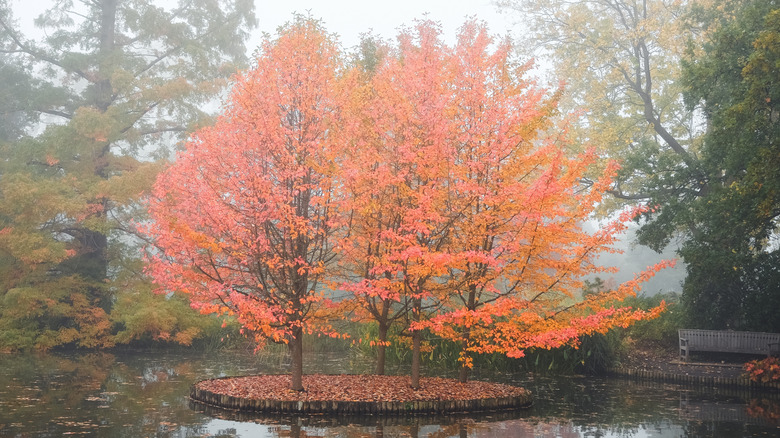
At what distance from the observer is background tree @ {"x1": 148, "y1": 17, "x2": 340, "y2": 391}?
427 inches

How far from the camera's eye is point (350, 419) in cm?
1066

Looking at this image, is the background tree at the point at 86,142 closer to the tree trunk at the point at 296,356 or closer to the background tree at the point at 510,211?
the tree trunk at the point at 296,356

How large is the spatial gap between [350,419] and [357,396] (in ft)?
3.20

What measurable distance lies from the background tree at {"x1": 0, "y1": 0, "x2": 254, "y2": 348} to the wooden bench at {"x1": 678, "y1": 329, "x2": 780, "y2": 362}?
16629 mm

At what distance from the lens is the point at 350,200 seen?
11.2 meters

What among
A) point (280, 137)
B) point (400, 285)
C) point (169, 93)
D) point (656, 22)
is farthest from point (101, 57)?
point (656, 22)

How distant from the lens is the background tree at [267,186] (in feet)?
35.6

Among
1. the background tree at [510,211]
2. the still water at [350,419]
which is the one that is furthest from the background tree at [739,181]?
the background tree at [510,211]

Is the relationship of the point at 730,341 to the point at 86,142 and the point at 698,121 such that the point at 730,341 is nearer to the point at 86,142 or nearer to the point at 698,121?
the point at 698,121

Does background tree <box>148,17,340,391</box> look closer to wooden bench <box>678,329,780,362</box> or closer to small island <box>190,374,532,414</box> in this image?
small island <box>190,374,532,414</box>

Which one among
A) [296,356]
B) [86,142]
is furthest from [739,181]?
[86,142]

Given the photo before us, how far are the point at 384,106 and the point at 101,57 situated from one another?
17.6 meters

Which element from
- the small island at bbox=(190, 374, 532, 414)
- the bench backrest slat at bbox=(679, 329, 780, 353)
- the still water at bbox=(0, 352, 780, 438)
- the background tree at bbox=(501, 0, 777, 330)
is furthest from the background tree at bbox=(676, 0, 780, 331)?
the small island at bbox=(190, 374, 532, 414)

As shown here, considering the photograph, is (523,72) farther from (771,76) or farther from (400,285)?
(771,76)
